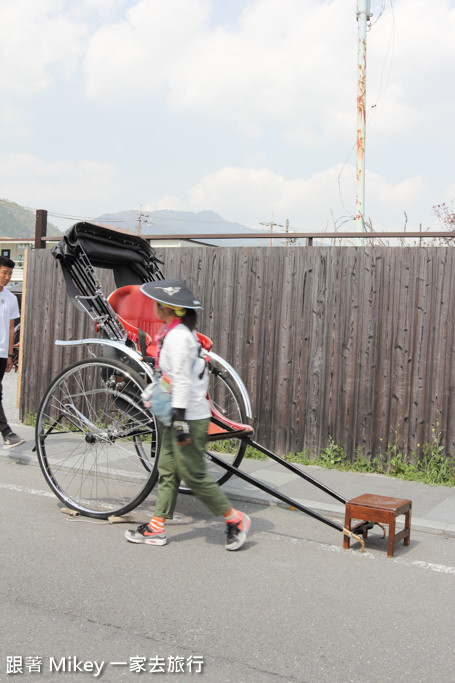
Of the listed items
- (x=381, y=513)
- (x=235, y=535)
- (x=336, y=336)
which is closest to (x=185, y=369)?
(x=235, y=535)

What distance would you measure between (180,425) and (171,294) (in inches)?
33.8

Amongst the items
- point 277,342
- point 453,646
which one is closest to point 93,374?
point 277,342

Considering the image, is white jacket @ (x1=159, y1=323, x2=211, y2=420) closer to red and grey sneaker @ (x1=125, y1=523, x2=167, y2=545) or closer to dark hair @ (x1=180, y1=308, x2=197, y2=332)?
dark hair @ (x1=180, y1=308, x2=197, y2=332)

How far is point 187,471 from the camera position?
447 centimetres

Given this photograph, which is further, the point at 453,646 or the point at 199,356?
the point at 199,356

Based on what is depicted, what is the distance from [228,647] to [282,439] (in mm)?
4249

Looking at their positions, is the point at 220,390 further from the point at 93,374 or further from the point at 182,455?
the point at 182,455

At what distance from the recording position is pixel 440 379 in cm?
654

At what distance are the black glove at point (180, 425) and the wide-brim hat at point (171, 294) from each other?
2.25ft

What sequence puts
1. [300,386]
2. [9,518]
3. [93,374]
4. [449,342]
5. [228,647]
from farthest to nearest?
[93,374] → [300,386] → [449,342] → [9,518] → [228,647]

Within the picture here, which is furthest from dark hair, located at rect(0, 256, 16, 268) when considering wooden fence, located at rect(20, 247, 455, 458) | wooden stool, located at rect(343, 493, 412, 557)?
wooden stool, located at rect(343, 493, 412, 557)

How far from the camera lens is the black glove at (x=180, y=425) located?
170 inches

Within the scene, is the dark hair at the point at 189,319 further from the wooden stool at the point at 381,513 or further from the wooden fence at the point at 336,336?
the wooden fence at the point at 336,336

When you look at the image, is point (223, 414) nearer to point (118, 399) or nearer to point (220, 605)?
point (118, 399)
